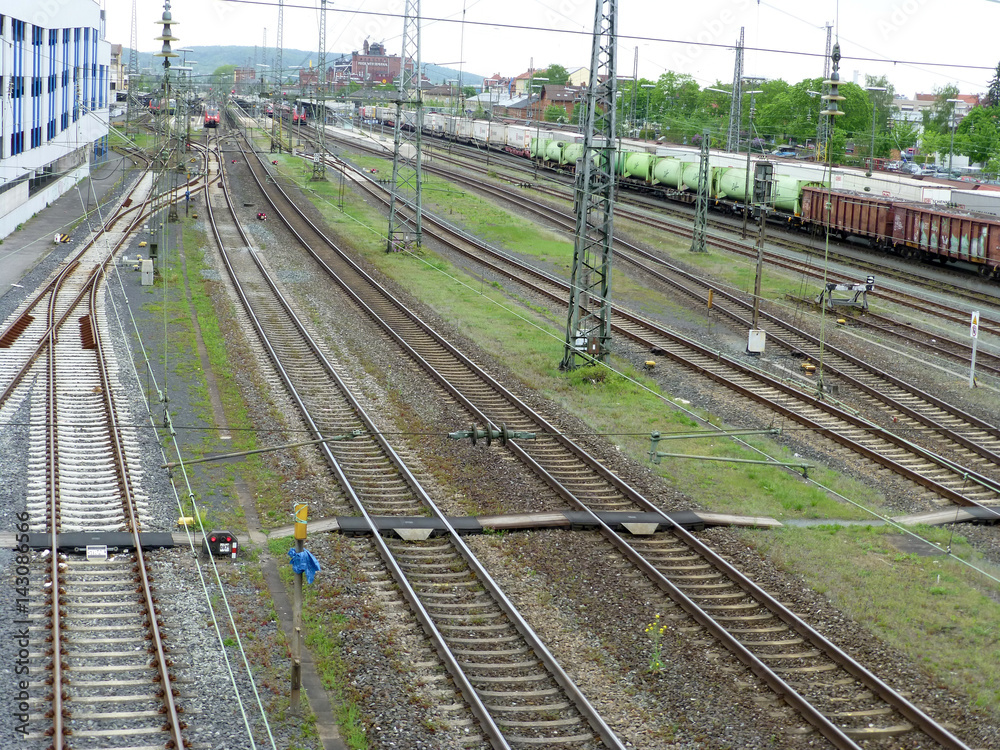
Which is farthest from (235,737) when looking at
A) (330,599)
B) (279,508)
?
(279,508)

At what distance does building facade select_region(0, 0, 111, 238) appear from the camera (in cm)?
4356

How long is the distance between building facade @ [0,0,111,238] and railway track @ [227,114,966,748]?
2939cm

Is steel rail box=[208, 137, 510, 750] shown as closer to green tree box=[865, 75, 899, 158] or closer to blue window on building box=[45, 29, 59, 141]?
blue window on building box=[45, 29, 59, 141]

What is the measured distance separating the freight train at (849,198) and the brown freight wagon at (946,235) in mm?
35

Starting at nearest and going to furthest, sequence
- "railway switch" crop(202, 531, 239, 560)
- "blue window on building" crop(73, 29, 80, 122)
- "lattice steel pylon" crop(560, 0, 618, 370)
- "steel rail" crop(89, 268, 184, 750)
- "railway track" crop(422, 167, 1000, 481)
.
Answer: "steel rail" crop(89, 268, 184, 750), "railway switch" crop(202, 531, 239, 560), "railway track" crop(422, 167, 1000, 481), "lattice steel pylon" crop(560, 0, 618, 370), "blue window on building" crop(73, 29, 80, 122)

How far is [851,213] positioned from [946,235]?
6389mm

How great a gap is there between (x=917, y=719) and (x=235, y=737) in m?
6.67

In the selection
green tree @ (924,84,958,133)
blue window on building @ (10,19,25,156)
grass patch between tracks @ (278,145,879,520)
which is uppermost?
green tree @ (924,84,958,133)

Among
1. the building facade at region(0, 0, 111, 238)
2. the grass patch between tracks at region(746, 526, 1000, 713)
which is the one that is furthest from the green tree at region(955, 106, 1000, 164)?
the grass patch between tracks at region(746, 526, 1000, 713)

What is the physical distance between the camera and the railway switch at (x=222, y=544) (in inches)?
538

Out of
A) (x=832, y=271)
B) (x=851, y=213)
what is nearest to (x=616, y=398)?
(x=832, y=271)

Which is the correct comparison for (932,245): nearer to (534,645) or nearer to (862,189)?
(862,189)

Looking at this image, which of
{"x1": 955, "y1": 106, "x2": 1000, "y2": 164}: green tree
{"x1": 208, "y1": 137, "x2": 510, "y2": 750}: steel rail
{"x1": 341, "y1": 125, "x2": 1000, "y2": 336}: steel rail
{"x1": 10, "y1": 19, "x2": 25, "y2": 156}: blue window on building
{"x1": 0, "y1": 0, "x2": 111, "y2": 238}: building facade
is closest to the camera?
{"x1": 208, "y1": 137, "x2": 510, "y2": 750}: steel rail

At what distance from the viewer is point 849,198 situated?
148 feet
